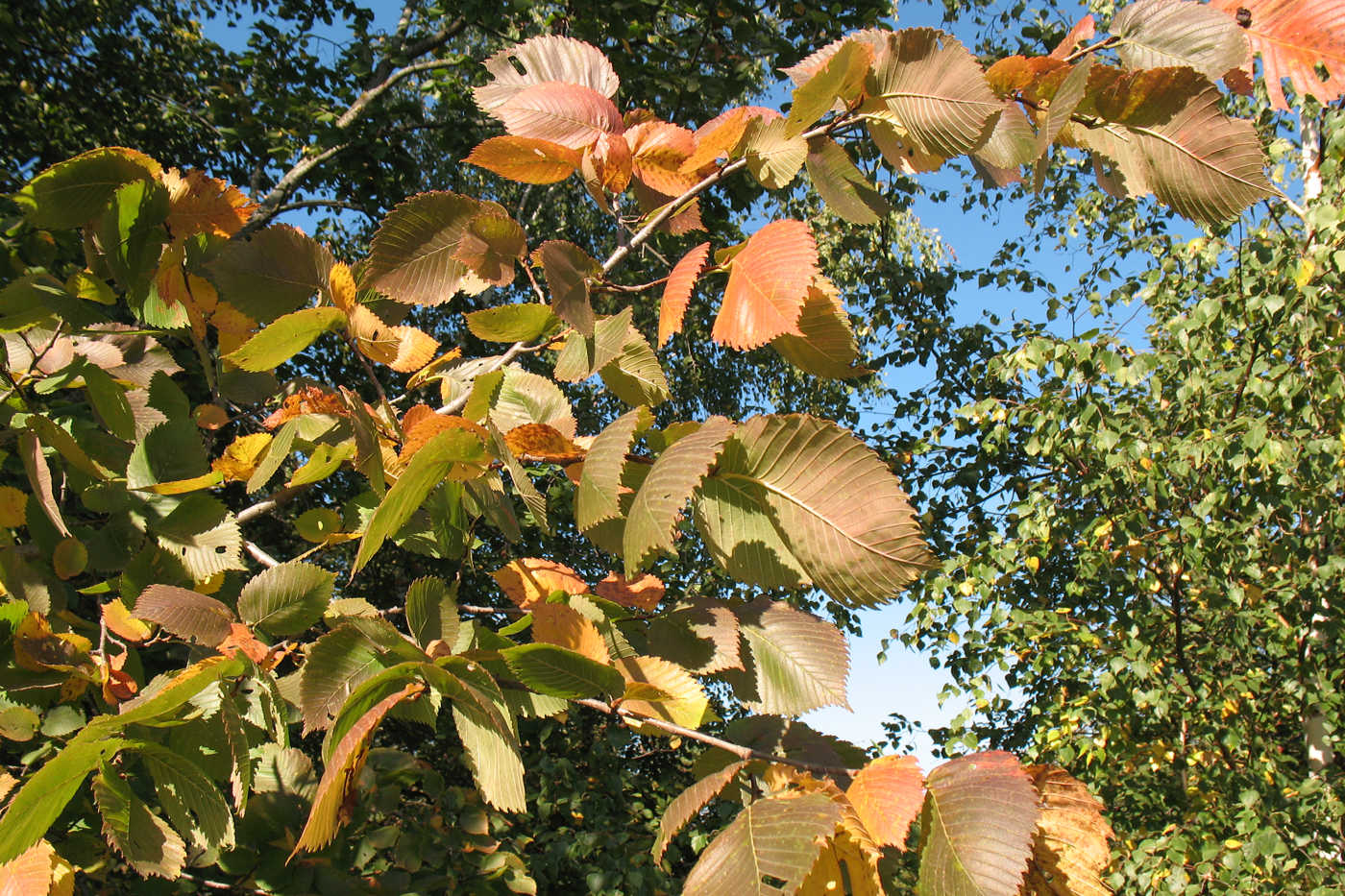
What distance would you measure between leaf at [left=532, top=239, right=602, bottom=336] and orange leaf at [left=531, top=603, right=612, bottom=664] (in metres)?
0.18

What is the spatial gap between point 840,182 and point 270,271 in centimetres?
41

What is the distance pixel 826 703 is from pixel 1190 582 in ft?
10.4

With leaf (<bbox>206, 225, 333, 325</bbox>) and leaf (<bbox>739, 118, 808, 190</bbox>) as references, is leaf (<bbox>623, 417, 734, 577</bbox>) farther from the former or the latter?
leaf (<bbox>206, 225, 333, 325</bbox>)

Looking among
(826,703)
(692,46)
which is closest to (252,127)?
(692,46)

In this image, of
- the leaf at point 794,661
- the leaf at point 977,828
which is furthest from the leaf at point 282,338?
the leaf at point 977,828

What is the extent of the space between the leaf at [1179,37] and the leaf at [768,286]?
0.74 ft

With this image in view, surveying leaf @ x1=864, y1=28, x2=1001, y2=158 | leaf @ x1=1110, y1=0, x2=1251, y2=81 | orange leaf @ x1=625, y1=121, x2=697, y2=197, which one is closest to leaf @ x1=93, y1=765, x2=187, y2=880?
orange leaf @ x1=625, y1=121, x2=697, y2=197

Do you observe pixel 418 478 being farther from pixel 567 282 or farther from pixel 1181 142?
pixel 1181 142

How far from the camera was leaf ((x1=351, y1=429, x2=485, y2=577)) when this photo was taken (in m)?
0.42

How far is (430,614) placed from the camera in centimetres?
53

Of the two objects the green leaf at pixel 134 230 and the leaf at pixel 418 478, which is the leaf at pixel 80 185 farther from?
the leaf at pixel 418 478

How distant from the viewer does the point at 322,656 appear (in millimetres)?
462

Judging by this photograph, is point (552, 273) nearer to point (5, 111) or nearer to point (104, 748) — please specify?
point (104, 748)

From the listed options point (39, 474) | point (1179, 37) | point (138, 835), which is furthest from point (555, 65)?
point (138, 835)
